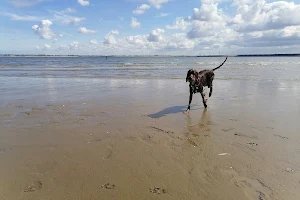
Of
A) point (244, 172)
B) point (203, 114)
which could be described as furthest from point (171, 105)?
point (244, 172)

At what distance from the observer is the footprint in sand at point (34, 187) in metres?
3.27

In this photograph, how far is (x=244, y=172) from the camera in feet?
12.1

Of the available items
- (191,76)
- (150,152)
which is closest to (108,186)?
(150,152)

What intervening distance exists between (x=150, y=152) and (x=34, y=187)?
75.5 inches

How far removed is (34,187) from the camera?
131 inches

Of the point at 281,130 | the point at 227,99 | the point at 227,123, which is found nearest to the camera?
the point at 281,130

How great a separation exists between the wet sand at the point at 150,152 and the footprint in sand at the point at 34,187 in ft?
0.04

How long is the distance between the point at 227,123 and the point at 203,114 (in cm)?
111

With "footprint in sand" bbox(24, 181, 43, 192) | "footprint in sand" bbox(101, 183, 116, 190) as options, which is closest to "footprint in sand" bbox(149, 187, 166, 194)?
"footprint in sand" bbox(101, 183, 116, 190)

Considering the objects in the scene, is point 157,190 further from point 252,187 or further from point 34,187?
point 34,187

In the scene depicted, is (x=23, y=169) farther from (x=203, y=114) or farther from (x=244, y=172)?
(x=203, y=114)

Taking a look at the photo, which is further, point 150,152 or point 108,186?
point 150,152

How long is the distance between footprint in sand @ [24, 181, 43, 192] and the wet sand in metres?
0.01

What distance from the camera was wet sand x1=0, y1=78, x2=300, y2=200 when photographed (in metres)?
3.26
